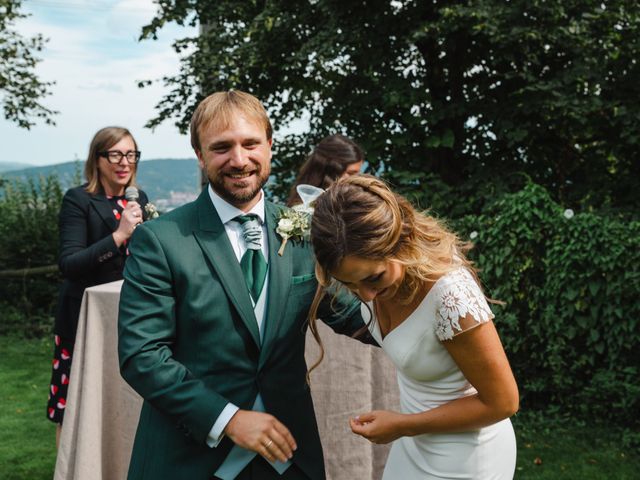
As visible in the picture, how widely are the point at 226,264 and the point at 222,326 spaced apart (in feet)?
0.57

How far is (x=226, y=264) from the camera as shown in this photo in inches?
78.7

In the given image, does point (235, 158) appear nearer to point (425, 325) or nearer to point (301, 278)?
point (301, 278)

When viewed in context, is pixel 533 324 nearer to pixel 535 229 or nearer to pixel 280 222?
pixel 535 229

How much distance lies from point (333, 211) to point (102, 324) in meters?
2.11

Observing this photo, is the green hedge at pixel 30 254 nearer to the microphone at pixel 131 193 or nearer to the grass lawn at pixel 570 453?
the microphone at pixel 131 193

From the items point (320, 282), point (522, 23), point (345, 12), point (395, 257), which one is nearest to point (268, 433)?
point (320, 282)

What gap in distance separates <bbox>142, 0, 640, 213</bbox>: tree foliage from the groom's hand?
589cm

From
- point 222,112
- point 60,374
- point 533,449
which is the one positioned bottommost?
point 533,449

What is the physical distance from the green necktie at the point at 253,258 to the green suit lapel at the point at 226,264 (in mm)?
56

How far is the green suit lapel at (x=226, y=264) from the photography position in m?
1.97

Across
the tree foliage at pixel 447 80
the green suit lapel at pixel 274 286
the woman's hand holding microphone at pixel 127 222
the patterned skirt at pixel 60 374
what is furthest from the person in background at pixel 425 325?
the tree foliage at pixel 447 80

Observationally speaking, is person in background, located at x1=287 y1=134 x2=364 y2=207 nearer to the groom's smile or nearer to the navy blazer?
the navy blazer

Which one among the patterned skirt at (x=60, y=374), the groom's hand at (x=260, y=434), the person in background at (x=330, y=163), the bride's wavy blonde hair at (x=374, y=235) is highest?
the person in background at (x=330, y=163)

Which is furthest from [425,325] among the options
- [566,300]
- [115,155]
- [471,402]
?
[566,300]
